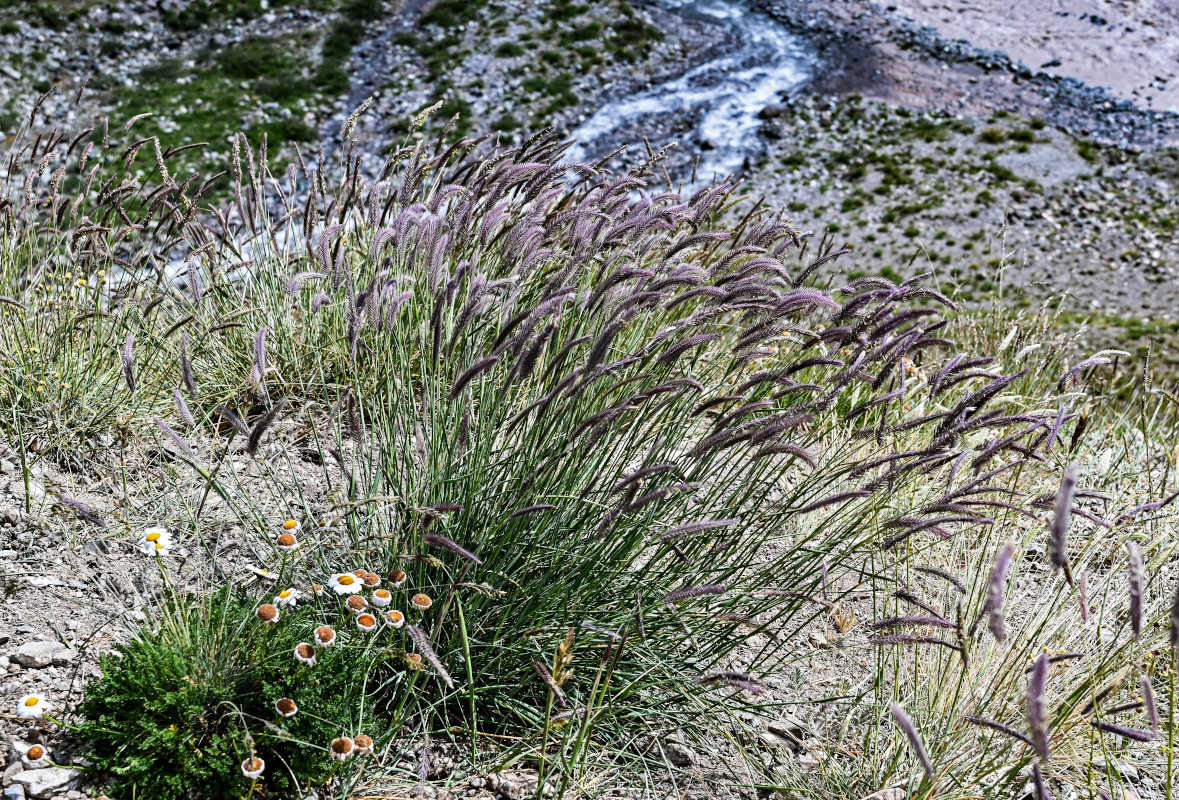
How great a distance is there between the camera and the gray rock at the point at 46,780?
78.2 inches

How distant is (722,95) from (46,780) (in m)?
19.3

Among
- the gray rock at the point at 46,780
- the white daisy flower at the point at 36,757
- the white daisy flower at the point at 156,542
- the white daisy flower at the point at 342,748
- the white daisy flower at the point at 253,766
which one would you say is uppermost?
the white daisy flower at the point at 156,542

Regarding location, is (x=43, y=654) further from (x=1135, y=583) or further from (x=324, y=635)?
(x=1135, y=583)

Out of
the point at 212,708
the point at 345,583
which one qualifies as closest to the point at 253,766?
the point at 212,708

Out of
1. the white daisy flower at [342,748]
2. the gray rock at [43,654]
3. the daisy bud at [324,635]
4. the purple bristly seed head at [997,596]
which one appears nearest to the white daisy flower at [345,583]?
the daisy bud at [324,635]

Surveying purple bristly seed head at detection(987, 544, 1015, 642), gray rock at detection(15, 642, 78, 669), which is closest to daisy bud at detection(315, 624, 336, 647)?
gray rock at detection(15, 642, 78, 669)

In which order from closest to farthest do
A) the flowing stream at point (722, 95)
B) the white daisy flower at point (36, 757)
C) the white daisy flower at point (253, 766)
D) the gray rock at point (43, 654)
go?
the white daisy flower at point (253, 766) < the white daisy flower at point (36, 757) < the gray rock at point (43, 654) < the flowing stream at point (722, 95)

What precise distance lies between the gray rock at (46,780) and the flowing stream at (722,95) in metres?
14.9

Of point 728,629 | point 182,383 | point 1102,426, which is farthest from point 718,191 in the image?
point 1102,426

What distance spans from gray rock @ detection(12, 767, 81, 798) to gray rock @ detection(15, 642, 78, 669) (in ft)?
1.36

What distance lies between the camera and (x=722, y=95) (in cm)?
1917

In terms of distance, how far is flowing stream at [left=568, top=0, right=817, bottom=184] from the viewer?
1748cm

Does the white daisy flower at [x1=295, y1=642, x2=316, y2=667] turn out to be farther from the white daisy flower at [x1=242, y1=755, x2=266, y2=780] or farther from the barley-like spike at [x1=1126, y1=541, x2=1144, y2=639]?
the barley-like spike at [x1=1126, y1=541, x2=1144, y2=639]

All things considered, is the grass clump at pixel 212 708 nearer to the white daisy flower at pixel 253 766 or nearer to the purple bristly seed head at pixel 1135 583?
the white daisy flower at pixel 253 766
